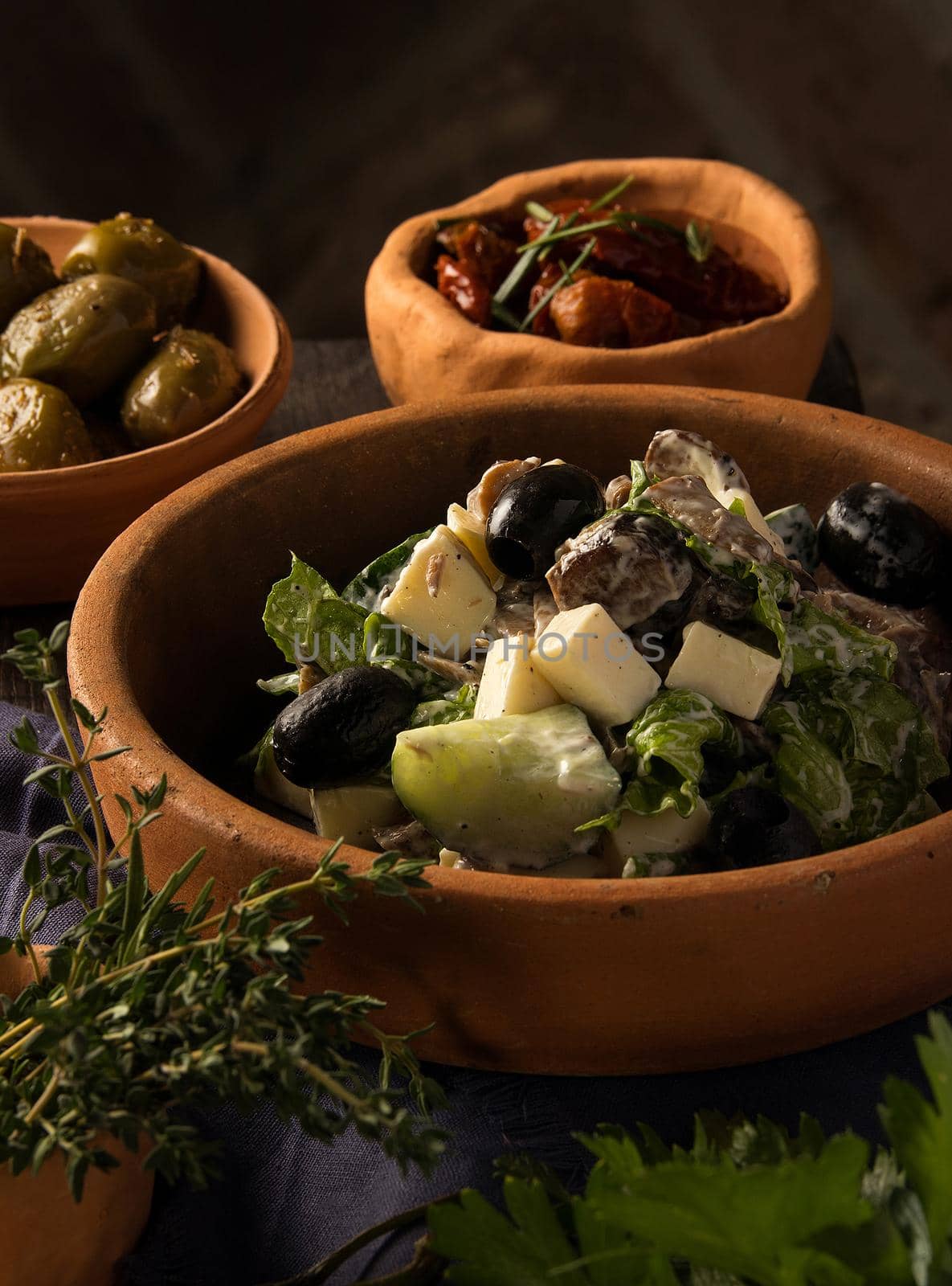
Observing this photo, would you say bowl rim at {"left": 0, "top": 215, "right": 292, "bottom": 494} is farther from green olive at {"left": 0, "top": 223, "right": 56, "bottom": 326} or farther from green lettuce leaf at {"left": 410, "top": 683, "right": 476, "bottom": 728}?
green lettuce leaf at {"left": 410, "top": 683, "right": 476, "bottom": 728}

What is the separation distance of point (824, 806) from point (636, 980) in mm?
243

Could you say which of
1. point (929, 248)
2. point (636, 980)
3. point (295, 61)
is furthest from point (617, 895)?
point (295, 61)

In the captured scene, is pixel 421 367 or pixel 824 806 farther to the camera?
pixel 421 367

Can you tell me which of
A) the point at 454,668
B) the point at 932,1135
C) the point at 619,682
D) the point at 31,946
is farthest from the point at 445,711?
the point at 932,1135

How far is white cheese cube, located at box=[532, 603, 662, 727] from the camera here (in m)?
0.94

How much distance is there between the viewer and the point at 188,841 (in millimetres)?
862

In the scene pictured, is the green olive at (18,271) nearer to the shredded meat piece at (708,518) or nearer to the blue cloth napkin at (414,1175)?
the shredded meat piece at (708,518)

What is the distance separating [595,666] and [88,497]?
2.22 ft

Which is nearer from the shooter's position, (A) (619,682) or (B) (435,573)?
(A) (619,682)

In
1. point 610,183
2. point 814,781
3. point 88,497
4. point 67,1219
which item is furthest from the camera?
point 610,183

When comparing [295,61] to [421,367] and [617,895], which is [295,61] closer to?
[421,367]

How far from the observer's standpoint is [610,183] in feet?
6.31

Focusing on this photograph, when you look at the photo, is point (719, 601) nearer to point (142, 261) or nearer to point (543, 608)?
point (543, 608)

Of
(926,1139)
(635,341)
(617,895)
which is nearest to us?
(926,1139)
